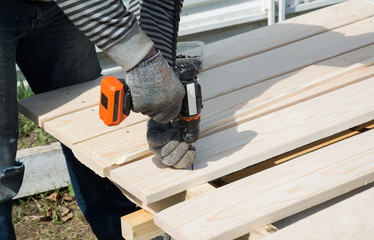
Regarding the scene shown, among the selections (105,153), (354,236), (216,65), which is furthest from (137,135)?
(354,236)

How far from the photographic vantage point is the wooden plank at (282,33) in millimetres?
2882

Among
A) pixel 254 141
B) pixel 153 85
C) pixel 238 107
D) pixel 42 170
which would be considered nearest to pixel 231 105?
pixel 238 107

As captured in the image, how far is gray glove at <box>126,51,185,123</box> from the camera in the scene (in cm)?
170

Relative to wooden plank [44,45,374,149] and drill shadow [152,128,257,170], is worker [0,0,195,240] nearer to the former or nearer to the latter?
drill shadow [152,128,257,170]

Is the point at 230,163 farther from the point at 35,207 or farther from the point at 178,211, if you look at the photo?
the point at 35,207

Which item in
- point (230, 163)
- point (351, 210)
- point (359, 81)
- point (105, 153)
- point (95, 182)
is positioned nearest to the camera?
point (351, 210)

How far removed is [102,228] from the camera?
8.79 ft

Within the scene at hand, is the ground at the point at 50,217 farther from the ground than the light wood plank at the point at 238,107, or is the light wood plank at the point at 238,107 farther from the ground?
the light wood plank at the point at 238,107

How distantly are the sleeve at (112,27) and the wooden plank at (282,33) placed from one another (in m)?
1.09

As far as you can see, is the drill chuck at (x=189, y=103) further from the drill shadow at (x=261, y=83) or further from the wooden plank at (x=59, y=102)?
the wooden plank at (x=59, y=102)

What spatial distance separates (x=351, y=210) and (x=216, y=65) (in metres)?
1.36

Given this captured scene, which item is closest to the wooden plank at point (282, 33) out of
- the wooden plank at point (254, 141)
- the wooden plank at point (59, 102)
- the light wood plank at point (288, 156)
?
the wooden plank at point (59, 102)

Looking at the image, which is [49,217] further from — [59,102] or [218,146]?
[218,146]

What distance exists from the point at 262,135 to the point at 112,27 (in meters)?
0.69
